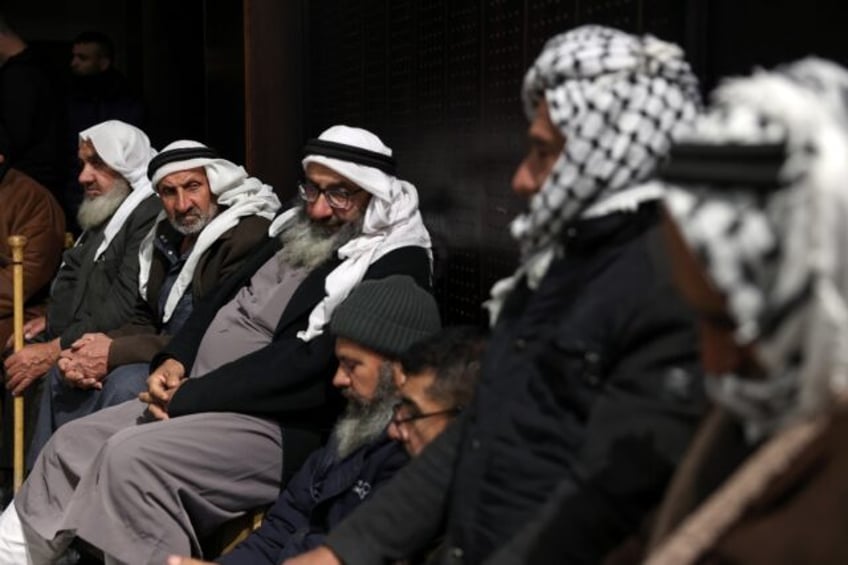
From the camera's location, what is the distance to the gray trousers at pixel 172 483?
393 cm

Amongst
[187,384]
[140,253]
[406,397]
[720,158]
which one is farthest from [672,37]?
[140,253]

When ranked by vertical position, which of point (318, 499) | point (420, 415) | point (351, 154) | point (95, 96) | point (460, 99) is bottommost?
point (318, 499)

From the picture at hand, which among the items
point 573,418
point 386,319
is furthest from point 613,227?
point 386,319

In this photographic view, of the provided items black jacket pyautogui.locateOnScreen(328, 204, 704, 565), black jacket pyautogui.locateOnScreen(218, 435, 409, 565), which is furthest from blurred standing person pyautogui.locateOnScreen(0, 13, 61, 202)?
black jacket pyautogui.locateOnScreen(328, 204, 704, 565)

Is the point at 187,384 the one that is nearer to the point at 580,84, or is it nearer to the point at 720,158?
the point at 580,84

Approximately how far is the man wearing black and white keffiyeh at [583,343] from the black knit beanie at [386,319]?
0.98 meters

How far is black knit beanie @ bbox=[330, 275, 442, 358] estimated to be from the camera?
3426mm

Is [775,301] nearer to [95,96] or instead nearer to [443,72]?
[443,72]

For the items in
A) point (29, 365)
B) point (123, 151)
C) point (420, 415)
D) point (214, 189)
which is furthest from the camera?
point (123, 151)

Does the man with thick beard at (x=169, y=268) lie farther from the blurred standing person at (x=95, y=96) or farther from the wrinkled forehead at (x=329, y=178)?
the blurred standing person at (x=95, y=96)

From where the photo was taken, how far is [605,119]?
7.09 feet

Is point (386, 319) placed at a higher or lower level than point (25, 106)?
lower

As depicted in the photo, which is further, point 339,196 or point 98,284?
point 98,284

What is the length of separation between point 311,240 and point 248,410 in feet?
2.02
